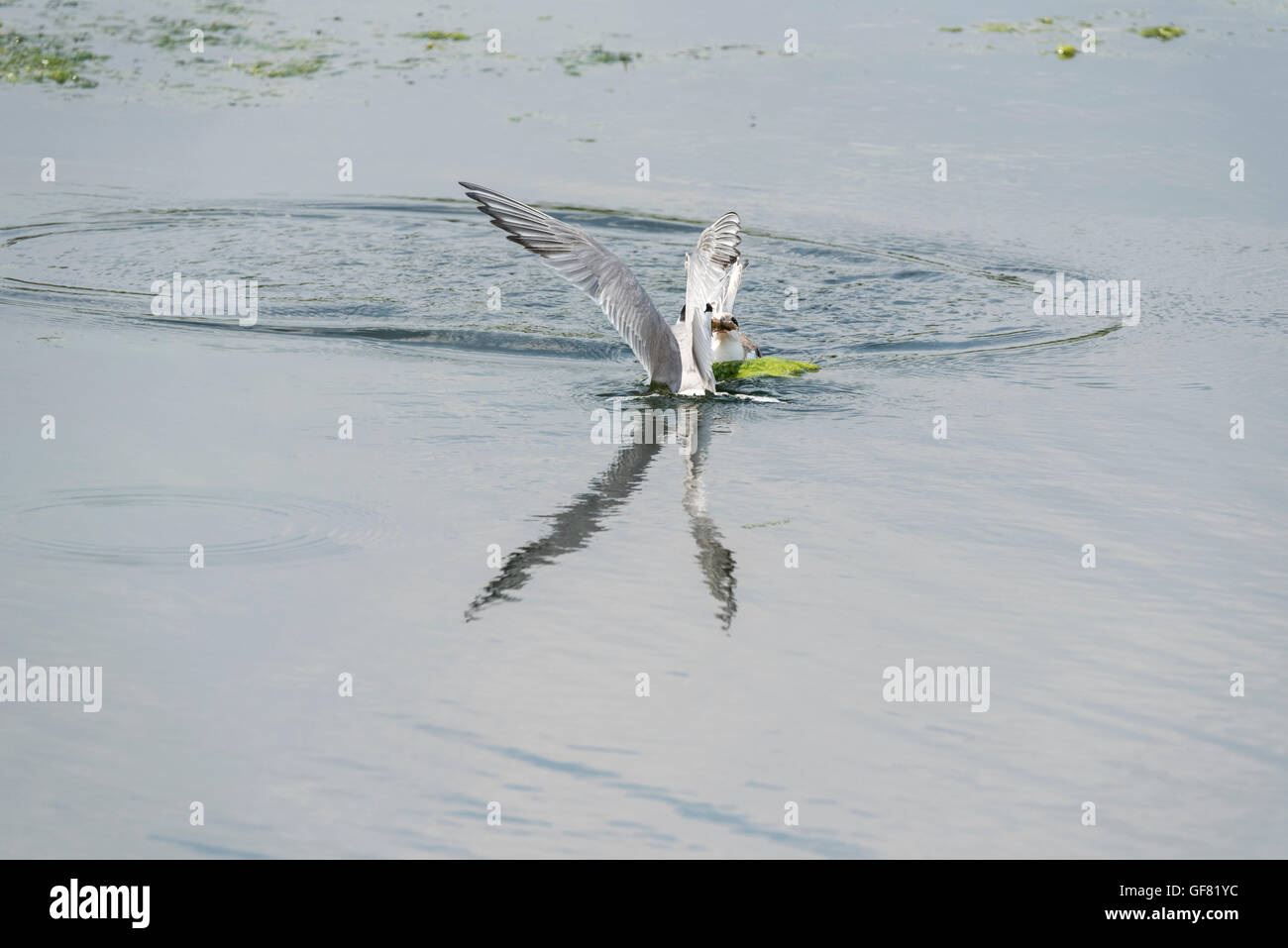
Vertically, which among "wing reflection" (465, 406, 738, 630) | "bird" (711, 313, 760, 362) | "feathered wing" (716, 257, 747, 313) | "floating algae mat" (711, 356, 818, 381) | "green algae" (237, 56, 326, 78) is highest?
"green algae" (237, 56, 326, 78)

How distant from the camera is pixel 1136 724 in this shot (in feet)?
19.0

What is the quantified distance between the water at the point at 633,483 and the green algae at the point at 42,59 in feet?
1.12

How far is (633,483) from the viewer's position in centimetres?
810

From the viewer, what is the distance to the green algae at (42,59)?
52.2 ft

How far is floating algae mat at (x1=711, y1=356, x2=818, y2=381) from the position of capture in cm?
1000

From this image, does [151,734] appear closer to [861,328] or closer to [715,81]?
[861,328]

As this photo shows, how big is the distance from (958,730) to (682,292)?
655 cm

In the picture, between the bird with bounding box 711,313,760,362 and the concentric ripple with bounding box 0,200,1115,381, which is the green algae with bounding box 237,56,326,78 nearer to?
the concentric ripple with bounding box 0,200,1115,381

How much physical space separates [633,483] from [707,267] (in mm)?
1639

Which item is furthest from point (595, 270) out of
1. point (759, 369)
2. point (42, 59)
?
point (42, 59)

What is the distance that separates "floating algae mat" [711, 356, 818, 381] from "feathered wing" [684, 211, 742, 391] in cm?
50

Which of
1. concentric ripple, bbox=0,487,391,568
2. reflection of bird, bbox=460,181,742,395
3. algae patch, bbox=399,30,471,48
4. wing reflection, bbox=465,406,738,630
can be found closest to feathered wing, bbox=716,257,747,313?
reflection of bird, bbox=460,181,742,395

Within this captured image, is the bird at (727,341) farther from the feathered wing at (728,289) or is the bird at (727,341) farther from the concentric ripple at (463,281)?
the concentric ripple at (463,281)
